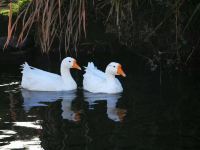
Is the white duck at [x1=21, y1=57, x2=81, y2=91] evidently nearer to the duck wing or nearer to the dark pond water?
the duck wing

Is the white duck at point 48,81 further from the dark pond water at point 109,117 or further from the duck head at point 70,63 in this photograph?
the dark pond water at point 109,117

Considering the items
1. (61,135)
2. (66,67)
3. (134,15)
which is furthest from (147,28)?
(61,135)

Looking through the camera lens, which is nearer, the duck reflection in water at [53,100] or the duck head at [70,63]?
the duck reflection in water at [53,100]

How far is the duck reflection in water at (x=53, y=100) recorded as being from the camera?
9102 mm

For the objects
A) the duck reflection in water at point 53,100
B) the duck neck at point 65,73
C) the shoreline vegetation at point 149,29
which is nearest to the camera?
the duck reflection in water at point 53,100

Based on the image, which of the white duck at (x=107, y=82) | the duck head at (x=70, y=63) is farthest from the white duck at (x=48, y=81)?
the white duck at (x=107, y=82)

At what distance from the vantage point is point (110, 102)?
1016cm

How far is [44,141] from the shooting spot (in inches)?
300

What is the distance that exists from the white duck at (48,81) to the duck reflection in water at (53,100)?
176 mm

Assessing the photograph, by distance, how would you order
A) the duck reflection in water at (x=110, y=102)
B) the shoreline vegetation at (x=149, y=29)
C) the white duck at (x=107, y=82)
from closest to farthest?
1. the duck reflection in water at (x=110, y=102)
2. the white duck at (x=107, y=82)
3. the shoreline vegetation at (x=149, y=29)

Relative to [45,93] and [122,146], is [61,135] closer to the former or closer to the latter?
[122,146]

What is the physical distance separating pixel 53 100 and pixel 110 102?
102 cm

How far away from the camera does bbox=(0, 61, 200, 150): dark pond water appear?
7.47 metres

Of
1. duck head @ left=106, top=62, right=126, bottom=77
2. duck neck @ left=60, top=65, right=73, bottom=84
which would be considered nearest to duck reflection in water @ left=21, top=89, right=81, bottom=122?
duck neck @ left=60, top=65, right=73, bottom=84
